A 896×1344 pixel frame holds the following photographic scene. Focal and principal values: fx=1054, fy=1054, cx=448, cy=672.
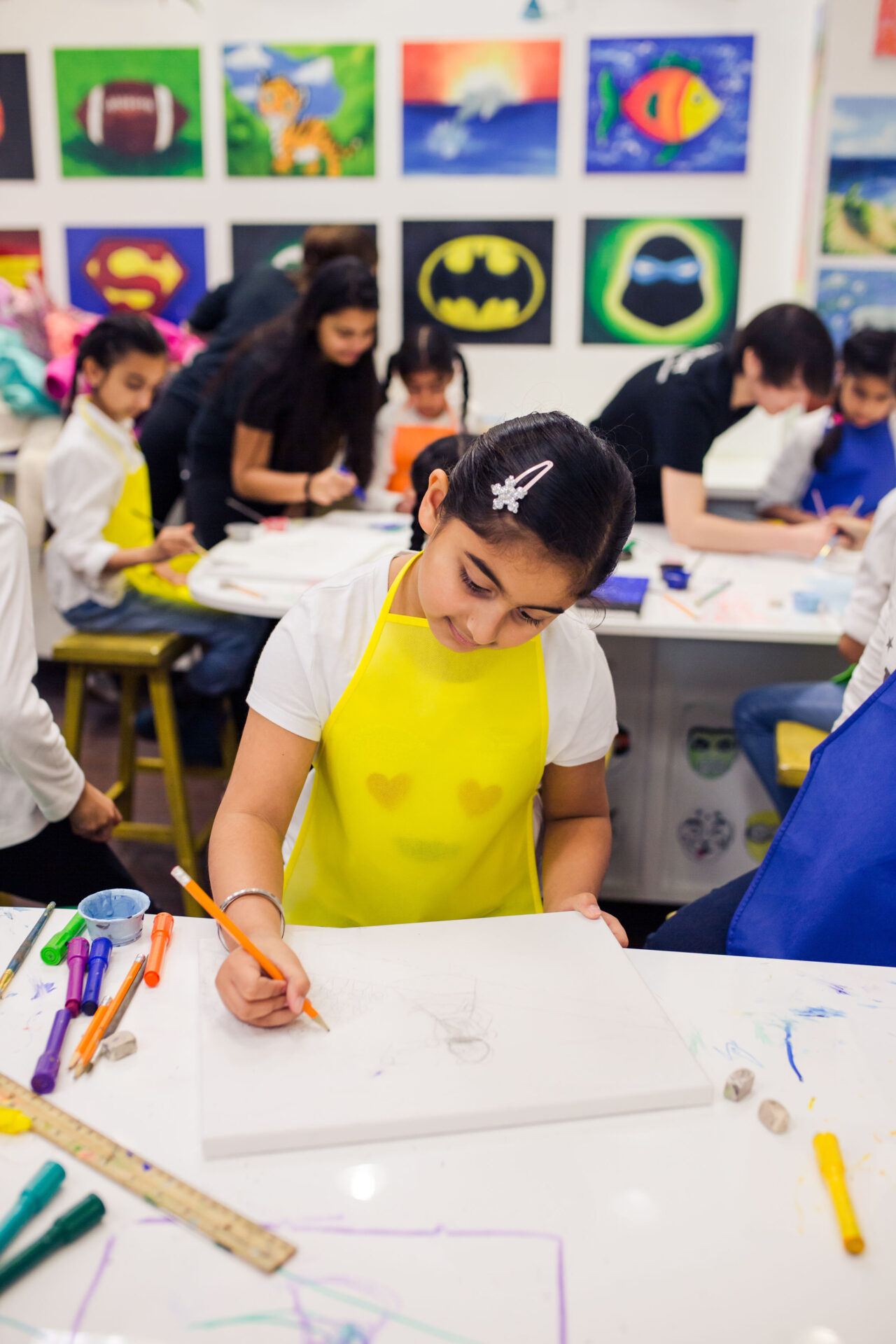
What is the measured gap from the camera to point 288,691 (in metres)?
1.13

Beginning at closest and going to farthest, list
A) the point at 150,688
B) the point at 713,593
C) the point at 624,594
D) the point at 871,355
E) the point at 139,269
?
the point at 624,594 < the point at 713,593 < the point at 150,688 < the point at 871,355 < the point at 139,269

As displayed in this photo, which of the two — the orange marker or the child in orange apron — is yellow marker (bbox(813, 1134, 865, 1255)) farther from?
the child in orange apron

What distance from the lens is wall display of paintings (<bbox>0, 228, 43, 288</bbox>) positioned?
4.19 metres

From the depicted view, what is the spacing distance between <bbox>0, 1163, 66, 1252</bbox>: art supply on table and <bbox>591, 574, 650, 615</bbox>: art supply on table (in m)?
1.51

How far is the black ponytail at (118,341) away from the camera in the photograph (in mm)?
2492

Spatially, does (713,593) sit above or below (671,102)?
below

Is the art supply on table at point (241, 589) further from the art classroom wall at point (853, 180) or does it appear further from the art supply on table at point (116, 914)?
the art classroom wall at point (853, 180)

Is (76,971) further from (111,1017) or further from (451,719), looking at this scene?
(451,719)

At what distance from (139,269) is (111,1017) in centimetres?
389

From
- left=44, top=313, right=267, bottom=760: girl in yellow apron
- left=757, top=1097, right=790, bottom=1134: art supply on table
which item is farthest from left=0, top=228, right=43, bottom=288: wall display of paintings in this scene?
left=757, top=1097, right=790, bottom=1134: art supply on table

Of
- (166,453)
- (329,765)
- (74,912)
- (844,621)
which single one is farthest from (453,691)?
(166,453)

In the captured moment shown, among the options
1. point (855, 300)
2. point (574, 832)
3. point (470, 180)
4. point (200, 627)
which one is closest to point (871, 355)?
point (855, 300)

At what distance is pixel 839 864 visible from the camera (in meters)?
1.08

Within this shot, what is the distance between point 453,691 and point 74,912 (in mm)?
450
